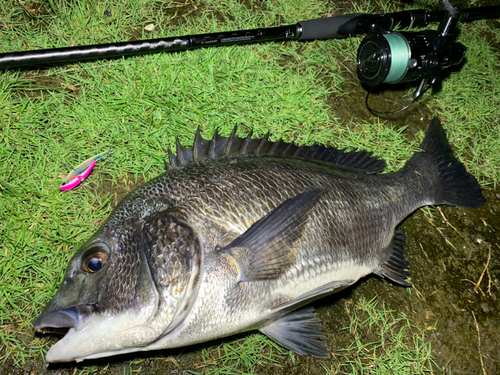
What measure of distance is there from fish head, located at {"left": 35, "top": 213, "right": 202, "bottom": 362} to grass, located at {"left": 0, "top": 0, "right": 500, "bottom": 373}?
0.80 metres

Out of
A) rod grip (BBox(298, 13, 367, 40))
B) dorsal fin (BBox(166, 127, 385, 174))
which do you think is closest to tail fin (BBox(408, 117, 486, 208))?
dorsal fin (BBox(166, 127, 385, 174))

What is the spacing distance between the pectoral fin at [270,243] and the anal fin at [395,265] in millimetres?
991

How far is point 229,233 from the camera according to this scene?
6.50 ft

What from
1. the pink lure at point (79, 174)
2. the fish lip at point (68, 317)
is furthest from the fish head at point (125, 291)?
the pink lure at point (79, 174)

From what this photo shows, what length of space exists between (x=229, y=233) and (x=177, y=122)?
4.69 feet

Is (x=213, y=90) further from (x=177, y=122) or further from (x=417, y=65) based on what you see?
(x=417, y=65)

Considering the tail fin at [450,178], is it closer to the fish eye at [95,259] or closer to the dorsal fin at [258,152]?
the dorsal fin at [258,152]

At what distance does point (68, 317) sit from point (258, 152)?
1438 millimetres

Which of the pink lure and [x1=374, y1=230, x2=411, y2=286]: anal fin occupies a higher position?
the pink lure

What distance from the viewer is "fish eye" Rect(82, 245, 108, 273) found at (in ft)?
5.89

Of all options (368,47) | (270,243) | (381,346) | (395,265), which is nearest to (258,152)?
(270,243)

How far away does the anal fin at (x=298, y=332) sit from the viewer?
2359mm

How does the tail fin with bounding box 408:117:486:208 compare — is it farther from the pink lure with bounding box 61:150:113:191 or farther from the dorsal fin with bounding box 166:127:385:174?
the pink lure with bounding box 61:150:113:191

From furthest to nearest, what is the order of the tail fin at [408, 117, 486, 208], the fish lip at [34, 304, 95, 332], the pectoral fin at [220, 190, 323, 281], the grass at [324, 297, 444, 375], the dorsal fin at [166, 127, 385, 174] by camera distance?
the tail fin at [408, 117, 486, 208] → the grass at [324, 297, 444, 375] → the dorsal fin at [166, 127, 385, 174] → the pectoral fin at [220, 190, 323, 281] → the fish lip at [34, 304, 95, 332]
